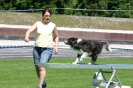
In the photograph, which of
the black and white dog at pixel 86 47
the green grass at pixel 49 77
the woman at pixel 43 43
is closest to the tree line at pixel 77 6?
the green grass at pixel 49 77

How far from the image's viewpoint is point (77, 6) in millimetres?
40969

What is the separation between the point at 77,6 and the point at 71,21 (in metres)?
6.51

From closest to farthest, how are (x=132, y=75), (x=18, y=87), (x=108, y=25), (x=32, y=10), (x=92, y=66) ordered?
(x=92, y=66)
(x=18, y=87)
(x=132, y=75)
(x=108, y=25)
(x=32, y=10)

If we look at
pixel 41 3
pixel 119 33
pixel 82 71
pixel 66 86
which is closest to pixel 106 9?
pixel 41 3

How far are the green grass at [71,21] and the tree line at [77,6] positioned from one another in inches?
159

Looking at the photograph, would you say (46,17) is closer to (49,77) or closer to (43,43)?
(43,43)

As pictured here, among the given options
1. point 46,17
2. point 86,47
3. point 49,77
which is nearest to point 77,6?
point 49,77

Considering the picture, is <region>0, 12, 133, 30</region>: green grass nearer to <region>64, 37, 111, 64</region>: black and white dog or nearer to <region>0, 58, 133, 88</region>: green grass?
<region>0, 58, 133, 88</region>: green grass

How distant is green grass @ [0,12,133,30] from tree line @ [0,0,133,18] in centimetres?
404

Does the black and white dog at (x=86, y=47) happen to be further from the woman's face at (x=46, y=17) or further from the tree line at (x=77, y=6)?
the tree line at (x=77, y=6)

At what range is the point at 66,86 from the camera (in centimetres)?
1304

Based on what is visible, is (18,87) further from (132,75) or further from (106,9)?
(106,9)

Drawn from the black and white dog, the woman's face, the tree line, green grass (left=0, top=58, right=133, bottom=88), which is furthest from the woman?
the tree line

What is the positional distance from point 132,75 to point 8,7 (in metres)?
24.4
